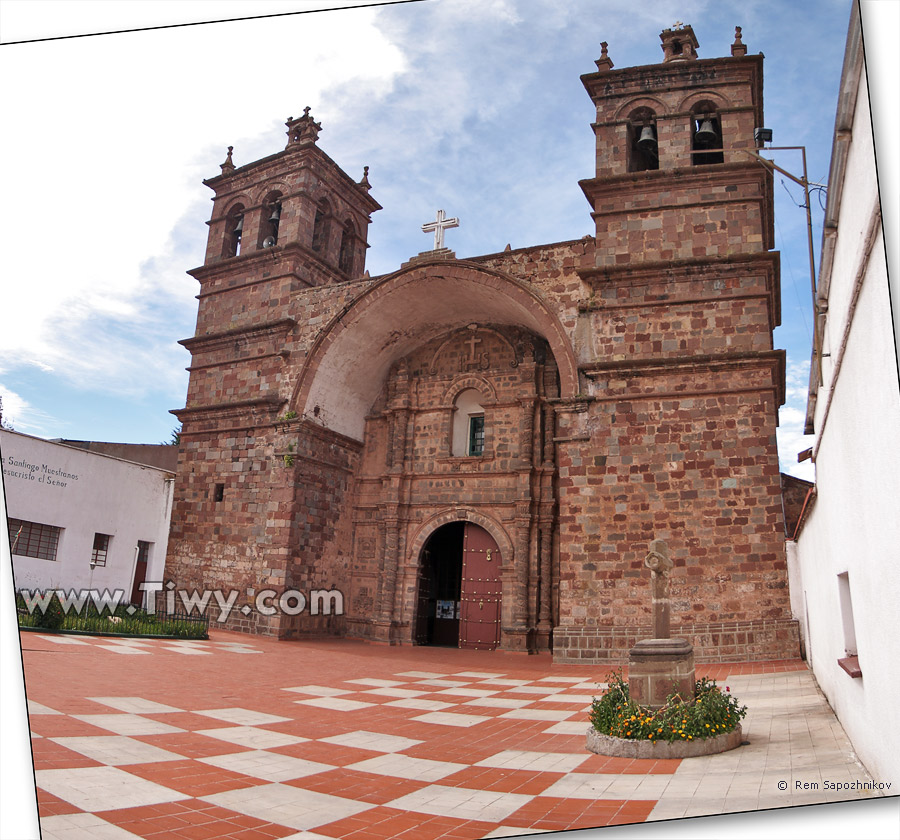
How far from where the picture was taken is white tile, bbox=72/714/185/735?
509 cm

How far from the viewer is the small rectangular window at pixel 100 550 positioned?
7191 mm

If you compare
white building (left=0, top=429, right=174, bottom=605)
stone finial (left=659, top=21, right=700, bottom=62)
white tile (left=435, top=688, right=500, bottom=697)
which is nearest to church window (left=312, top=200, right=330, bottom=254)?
stone finial (left=659, top=21, right=700, bottom=62)

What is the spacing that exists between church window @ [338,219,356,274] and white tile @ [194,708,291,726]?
45.2 feet

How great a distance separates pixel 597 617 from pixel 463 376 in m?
7.02

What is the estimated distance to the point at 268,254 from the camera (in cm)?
1673

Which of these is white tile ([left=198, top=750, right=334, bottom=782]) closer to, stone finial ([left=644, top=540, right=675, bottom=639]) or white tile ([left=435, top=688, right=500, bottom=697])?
stone finial ([left=644, top=540, right=675, bottom=639])

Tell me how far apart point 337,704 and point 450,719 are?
1.38 metres

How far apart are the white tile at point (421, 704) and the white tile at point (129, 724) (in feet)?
9.18

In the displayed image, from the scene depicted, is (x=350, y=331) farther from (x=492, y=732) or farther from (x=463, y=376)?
(x=492, y=732)

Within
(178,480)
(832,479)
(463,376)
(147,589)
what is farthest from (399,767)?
(178,480)

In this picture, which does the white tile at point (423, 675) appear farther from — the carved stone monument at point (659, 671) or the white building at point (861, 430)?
the white building at point (861, 430)

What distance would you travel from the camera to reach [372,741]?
229 inches

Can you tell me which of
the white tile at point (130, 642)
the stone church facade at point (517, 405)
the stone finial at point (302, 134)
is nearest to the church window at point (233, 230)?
the stone church facade at point (517, 405)

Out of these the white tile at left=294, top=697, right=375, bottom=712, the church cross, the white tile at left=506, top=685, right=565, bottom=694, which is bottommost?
the white tile at left=294, top=697, right=375, bottom=712
